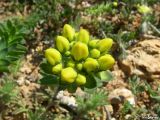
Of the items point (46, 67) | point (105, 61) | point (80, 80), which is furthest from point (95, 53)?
point (46, 67)

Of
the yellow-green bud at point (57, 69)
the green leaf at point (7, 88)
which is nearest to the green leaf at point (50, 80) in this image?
the yellow-green bud at point (57, 69)

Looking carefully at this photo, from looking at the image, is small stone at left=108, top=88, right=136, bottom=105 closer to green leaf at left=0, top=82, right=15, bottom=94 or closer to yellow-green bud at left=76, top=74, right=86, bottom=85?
green leaf at left=0, top=82, right=15, bottom=94

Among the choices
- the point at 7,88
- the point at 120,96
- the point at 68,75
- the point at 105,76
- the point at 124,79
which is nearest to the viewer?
the point at 68,75

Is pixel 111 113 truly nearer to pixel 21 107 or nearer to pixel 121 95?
pixel 121 95

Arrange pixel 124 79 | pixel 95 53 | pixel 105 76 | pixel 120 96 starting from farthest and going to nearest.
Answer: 1. pixel 124 79
2. pixel 120 96
3. pixel 105 76
4. pixel 95 53

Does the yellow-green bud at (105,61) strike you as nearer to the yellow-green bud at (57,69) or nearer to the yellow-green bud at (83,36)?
the yellow-green bud at (83,36)

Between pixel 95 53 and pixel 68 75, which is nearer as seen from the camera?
pixel 68 75

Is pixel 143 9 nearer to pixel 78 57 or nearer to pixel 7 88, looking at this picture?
pixel 7 88

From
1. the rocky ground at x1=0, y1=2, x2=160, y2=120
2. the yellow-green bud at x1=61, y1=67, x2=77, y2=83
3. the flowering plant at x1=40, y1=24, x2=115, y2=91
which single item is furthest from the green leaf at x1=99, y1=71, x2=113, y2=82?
the rocky ground at x1=0, y1=2, x2=160, y2=120
